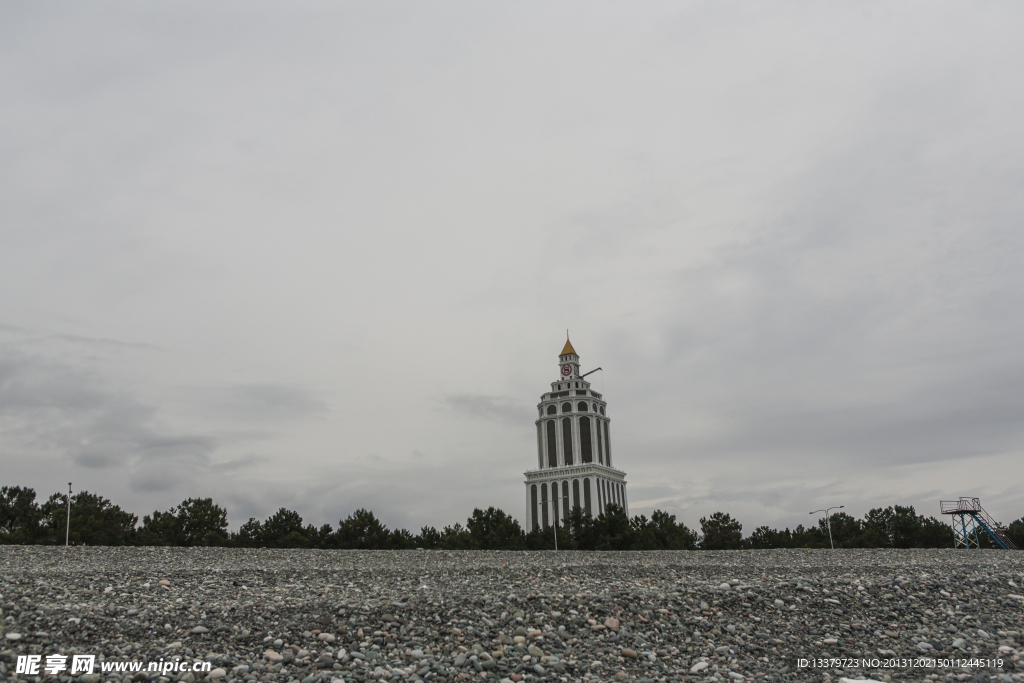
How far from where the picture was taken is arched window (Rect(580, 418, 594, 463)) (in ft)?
422

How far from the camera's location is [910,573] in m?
24.6

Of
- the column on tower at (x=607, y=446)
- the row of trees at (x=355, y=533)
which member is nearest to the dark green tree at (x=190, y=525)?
the row of trees at (x=355, y=533)

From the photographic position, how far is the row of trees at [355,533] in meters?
50.3

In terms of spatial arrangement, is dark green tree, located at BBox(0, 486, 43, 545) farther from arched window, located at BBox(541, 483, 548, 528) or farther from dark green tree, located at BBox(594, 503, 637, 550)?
arched window, located at BBox(541, 483, 548, 528)

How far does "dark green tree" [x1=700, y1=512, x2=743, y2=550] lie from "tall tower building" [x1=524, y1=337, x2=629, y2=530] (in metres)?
54.2

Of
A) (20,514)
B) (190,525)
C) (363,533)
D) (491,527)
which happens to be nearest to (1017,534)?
(491,527)

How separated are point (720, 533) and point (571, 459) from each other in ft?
213

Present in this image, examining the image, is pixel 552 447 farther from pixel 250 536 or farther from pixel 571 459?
pixel 250 536

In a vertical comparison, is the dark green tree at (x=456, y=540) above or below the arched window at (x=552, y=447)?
below

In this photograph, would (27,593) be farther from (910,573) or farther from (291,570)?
(910,573)

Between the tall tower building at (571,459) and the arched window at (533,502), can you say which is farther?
the arched window at (533,502)

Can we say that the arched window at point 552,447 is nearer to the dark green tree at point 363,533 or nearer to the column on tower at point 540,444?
the column on tower at point 540,444

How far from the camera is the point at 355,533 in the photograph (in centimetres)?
5225

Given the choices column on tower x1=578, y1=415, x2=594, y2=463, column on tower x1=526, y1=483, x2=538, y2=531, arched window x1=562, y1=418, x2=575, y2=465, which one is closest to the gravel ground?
column on tower x1=578, y1=415, x2=594, y2=463
